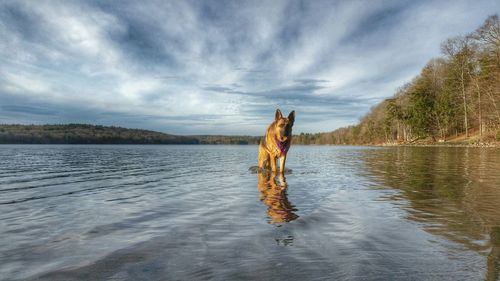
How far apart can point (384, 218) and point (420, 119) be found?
97.7 m

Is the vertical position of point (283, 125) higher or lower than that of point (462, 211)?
higher

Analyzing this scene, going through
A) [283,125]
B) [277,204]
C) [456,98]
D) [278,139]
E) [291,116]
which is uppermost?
[456,98]

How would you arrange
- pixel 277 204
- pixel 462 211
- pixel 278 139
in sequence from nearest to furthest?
pixel 462 211
pixel 277 204
pixel 278 139

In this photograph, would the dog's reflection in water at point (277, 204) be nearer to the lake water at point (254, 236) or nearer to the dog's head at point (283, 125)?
the lake water at point (254, 236)

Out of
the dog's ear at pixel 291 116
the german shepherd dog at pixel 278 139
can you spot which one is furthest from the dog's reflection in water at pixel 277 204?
the dog's ear at pixel 291 116

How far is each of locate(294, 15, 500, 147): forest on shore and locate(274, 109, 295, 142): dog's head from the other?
180 ft

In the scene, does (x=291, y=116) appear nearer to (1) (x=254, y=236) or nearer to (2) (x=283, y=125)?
(2) (x=283, y=125)

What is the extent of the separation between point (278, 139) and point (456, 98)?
81.6 metres

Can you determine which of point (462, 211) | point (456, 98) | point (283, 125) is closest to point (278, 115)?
point (283, 125)

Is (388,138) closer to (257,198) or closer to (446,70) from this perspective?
(446,70)

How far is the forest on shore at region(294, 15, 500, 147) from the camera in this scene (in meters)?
54.7

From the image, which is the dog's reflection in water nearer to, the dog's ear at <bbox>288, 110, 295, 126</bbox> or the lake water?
the lake water

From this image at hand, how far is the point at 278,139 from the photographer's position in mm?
14945

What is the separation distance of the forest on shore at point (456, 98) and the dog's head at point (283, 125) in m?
54.9
